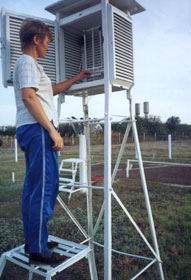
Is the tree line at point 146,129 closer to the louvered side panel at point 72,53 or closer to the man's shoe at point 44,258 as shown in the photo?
the louvered side panel at point 72,53

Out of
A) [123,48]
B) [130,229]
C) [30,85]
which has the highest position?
[123,48]

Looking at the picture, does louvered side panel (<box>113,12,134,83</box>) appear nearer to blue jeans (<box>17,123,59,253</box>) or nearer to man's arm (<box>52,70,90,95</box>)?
man's arm (<box>52,70,90,95</box>)

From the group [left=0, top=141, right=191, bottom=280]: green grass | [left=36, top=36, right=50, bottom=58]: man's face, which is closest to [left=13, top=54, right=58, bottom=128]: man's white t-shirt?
[left=36, top=36, right=50, bottom=58]: man's face

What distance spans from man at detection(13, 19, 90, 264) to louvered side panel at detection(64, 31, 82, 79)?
0.63 metres

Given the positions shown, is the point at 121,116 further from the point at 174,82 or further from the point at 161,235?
the point at 174,82

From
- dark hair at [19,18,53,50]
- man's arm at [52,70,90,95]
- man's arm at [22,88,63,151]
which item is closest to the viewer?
man's arm at [22,88,63,151]

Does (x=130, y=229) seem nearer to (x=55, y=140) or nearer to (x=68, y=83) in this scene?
(x=68, y=83)

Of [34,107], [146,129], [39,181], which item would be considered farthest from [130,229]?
[146,129]

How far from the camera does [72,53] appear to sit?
6.55 feet

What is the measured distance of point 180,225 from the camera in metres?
3.15

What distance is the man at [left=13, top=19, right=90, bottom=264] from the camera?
3.82 feet

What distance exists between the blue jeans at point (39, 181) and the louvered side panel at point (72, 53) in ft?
2.96

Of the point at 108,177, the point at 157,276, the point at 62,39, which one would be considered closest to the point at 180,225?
the point at 157,276

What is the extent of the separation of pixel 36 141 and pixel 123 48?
1.00 meters
